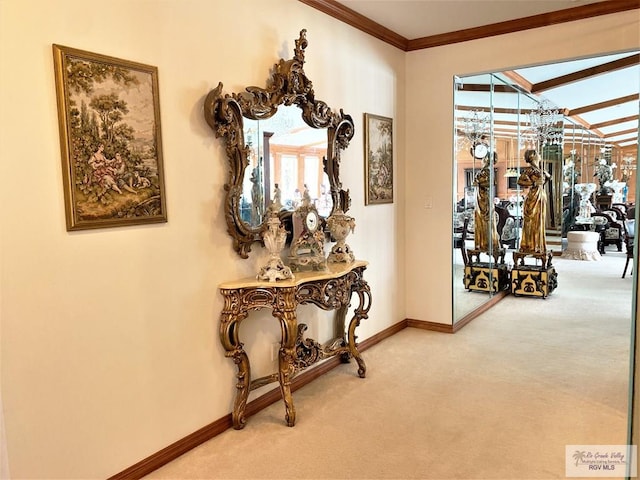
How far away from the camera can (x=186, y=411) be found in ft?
8.52

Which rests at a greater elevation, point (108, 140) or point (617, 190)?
point (108, 140)

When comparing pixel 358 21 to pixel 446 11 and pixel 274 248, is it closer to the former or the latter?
pixel 446 11

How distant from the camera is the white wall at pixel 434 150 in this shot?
4.17 meters

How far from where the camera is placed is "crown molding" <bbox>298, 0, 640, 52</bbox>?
11.7 feet

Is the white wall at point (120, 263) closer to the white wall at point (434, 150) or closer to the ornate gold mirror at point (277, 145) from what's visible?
the ornate gold mirror at point (277, 145)

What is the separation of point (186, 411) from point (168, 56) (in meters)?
1.87

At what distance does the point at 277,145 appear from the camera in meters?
3.07

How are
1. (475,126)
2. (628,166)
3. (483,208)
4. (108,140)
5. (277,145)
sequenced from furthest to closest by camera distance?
(483,208) → (628,166) → (475,126) → (277,145) → (108,140)

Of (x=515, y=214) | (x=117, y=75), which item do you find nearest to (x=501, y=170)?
(x=515, y=214)

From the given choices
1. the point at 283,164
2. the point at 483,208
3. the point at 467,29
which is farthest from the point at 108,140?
the point at 483,208

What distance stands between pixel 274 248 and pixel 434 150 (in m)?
2.33

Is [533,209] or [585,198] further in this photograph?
[585,198]

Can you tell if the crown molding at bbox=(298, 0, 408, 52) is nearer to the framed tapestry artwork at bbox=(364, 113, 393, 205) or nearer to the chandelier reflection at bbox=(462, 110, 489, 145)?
the framed tapestry artwork at bbox=(364, 113, 393, 205)

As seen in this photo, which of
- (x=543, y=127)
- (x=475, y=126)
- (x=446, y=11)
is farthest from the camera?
(x=543, y=127)
